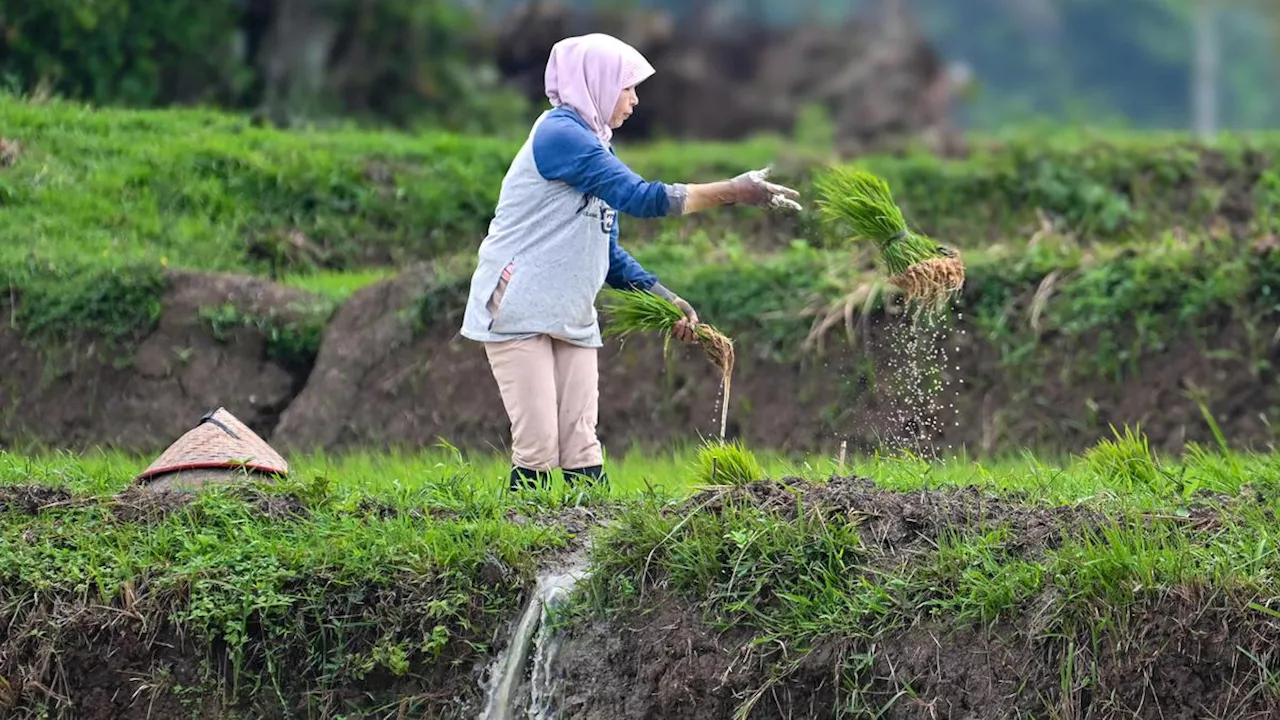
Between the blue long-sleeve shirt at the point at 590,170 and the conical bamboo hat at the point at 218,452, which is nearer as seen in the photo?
the blue long-sleeve shirt at the point at 590,170

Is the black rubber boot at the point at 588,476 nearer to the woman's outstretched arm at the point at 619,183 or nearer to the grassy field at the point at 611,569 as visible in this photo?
the grassy field at the point at 611,569

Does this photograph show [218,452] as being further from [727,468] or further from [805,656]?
[805,656]

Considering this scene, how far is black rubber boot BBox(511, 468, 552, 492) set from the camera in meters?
6.65

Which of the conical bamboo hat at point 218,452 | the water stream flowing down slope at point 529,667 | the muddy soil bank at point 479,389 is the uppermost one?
the conical bamboo hat at point 218,452

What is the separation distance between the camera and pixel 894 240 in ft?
22.0

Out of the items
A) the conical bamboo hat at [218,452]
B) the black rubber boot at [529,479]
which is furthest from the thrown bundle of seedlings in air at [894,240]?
the conical bamboo hat at [218,452]

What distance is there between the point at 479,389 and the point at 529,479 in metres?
3.28

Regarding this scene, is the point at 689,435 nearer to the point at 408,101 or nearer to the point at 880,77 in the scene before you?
the point at 408,101

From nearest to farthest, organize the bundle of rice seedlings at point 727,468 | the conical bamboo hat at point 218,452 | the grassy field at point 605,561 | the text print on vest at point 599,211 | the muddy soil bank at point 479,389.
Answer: the grassy field at point 605,561 < the bundle of rice seedlings at point 727,468 < the text print on vest at point 599,211 < the conical bamboo hat at point 218,452 < the muddy soil bank at point 479,389

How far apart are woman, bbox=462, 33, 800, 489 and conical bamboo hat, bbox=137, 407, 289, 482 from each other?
2.95ft

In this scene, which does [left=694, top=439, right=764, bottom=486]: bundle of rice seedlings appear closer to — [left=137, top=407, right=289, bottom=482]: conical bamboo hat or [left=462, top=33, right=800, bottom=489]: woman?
[left=462, top=33, right=800, bottom=489]: woman

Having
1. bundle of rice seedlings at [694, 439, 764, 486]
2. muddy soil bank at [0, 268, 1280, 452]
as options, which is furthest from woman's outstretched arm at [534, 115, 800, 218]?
muddy soil bank at [0, 268, 1280, 452]

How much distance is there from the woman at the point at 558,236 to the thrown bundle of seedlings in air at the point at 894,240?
43 centimetres

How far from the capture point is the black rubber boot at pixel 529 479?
665 cm
